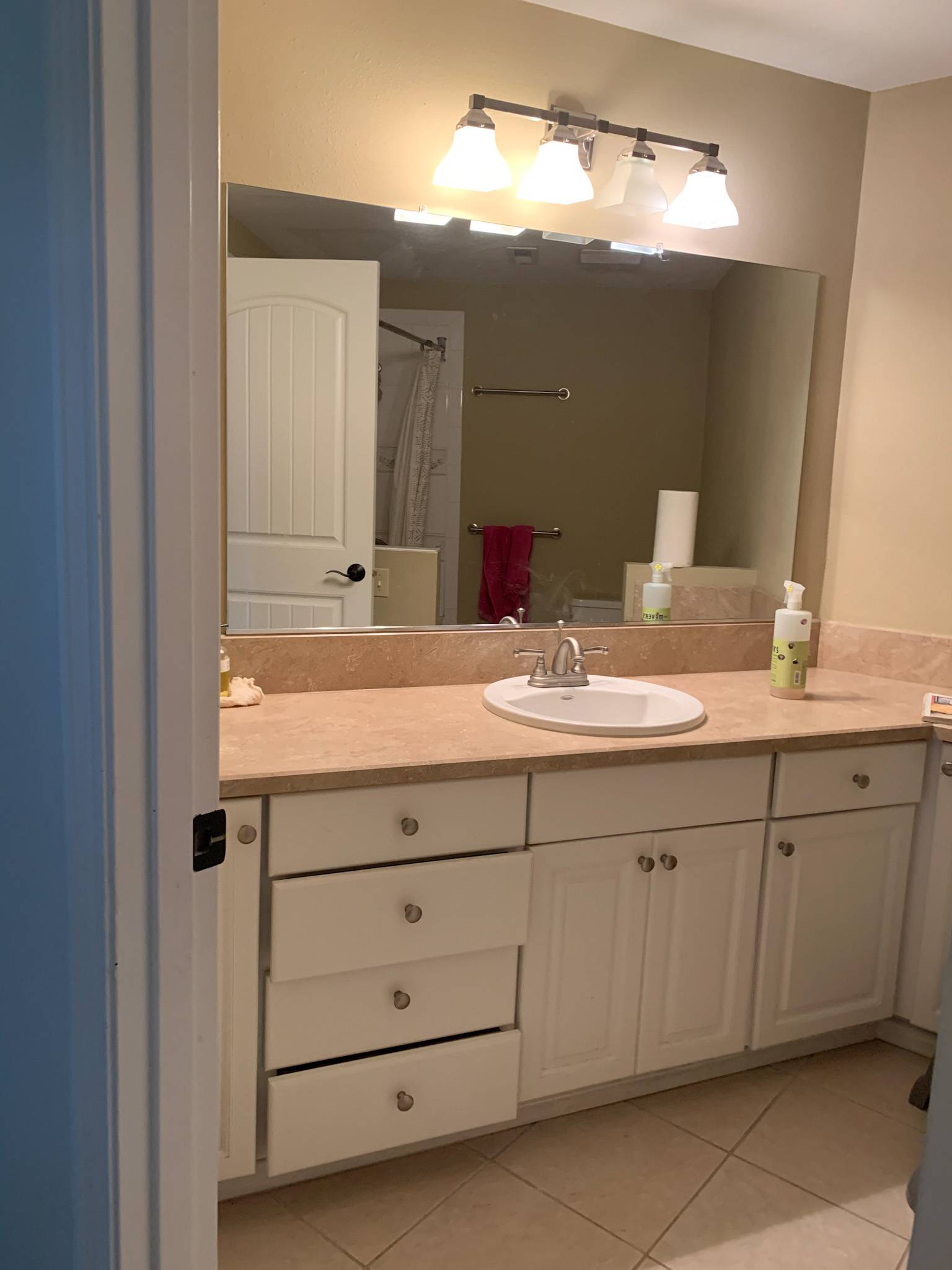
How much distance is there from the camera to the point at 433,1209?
5.95 feet

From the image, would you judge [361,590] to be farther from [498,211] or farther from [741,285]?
[741,285]

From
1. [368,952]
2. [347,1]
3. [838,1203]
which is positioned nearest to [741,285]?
[347,1]

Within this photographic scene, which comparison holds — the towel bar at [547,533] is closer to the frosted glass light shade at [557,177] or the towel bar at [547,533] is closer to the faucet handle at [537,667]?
the faucet handle at [537,667]

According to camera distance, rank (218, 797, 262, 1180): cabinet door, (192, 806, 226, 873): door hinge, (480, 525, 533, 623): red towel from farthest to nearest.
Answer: (480, 525, 533, 623): red towel
(218, 797, 262, 1180): cabinet door
(192, 806, 226, 873): door hinge

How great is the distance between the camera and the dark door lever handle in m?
2.19

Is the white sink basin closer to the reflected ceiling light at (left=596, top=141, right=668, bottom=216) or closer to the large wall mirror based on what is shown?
the large wall mirror

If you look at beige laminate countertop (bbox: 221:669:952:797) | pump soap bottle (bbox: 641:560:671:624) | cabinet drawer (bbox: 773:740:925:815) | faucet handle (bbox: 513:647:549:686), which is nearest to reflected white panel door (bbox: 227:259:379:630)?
beige laminate countertop (bbox: 221:669:952:797)

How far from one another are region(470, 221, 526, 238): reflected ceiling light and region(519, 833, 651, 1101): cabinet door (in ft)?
4.17

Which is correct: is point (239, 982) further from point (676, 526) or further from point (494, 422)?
point (676, 526)

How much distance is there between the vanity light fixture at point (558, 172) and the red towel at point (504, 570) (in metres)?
0.70

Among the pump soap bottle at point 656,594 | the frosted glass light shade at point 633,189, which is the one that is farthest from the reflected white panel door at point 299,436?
the pump soap bottle at point 656,594

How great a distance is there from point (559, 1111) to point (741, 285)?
1.86m

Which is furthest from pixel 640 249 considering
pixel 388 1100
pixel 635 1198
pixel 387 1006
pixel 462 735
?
pixel 635 1198

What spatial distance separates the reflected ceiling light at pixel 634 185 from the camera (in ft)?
7.43
